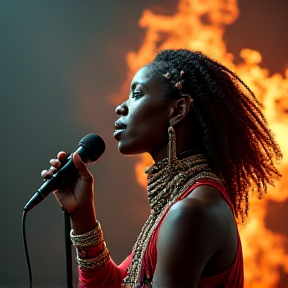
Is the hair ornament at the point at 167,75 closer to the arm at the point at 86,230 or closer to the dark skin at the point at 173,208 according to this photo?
the dark skin at the point at 173,208

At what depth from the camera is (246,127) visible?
1.25 meters

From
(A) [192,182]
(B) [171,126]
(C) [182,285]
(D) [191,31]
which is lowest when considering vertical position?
(C) [182,285]

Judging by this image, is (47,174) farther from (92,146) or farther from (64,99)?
(64,99)

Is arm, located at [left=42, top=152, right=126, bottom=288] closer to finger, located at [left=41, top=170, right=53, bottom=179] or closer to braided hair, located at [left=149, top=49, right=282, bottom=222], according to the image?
finger, located at [left=41, top=170, right=53, bottom=179]

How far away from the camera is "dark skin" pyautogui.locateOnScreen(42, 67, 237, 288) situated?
935mm

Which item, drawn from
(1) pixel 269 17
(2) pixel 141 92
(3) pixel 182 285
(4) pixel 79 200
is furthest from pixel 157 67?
(1) pixel 269 17

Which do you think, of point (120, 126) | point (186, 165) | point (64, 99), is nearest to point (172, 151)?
point (186, 165)

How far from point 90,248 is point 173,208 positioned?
43cm

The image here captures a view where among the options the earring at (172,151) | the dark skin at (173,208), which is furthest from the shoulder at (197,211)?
the earring at (172,151)

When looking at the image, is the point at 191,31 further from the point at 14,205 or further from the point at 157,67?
the point at 157,67

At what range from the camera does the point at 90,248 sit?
4.38 feet

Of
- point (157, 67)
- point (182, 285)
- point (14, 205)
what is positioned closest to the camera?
point (182, 285)

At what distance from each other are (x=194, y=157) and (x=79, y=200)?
343 millimetres

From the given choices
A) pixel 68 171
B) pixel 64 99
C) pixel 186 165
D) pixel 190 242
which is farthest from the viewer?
pixel 64 99
